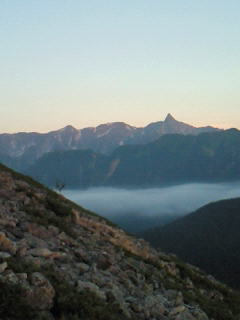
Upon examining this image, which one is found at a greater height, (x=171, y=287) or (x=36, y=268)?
(x=36, y=268)

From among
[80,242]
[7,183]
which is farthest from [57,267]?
[7,183]

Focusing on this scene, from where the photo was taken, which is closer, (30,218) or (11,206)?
(30,218)

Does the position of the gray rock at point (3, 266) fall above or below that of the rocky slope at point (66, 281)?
above

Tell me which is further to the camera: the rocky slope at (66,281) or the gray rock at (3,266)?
the gray rock at (3,266)

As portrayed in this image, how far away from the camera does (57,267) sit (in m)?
15.6

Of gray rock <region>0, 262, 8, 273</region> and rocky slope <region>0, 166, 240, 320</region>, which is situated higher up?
gray rock <region>0, 262, 8, 273</region>

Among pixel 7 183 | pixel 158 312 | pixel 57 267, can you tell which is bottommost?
pixel 158 312

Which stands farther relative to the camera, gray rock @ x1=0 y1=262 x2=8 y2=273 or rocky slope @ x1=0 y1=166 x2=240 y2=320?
gray rock @ x1=0 y1=262 x2=8 y2=273

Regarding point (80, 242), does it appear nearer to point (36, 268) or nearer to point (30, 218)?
point (30, 218)

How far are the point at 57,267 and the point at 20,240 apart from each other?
232 centimetres

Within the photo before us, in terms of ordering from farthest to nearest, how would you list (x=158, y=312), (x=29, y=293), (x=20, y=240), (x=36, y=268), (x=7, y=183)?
(x=7, y=183), (x=20, y=240), (x=158, y=312), (x=36, y=268), (x=29, y=293)

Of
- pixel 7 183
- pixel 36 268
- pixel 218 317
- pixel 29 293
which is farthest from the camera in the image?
pixel 7 183

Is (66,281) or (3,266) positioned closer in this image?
(3,266)

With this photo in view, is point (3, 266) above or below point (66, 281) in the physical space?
above
